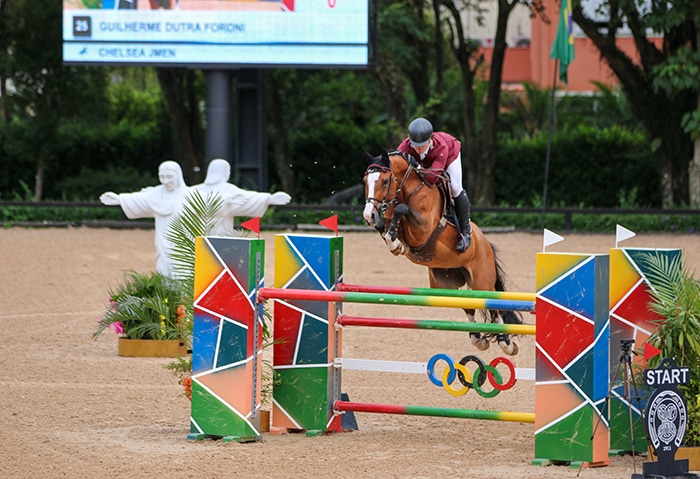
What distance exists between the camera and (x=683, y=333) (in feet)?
19.9

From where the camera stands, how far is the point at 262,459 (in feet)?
20.8

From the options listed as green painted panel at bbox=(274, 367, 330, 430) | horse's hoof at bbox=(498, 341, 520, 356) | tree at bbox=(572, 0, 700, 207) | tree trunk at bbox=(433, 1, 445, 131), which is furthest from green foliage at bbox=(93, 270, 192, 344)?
tree trunk at bbox=(433, 1, 445, 131)

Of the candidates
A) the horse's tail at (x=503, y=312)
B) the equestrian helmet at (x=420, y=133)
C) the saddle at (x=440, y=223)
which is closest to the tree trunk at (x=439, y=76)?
the horse's tail at (x=503, y=312)

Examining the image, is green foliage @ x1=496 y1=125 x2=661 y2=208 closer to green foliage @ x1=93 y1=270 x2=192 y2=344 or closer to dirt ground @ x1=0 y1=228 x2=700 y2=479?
dirt ground @ x1=0 y1=228 x2=700 y2=479

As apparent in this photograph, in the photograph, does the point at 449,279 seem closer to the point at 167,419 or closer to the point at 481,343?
the point at 481,343

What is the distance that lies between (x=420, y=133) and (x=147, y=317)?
3.96 metres

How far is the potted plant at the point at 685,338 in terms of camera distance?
6.08 m

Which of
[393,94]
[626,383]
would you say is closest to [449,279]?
[626,383]

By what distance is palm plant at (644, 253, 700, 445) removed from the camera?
6078mm

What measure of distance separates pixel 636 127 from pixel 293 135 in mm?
8343

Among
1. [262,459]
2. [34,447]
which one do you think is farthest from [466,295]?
[34,447]

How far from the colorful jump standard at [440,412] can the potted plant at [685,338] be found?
0.85m

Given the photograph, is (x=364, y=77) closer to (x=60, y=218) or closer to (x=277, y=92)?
(x=277, y=92)

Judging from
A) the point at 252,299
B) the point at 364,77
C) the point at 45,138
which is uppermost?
the point at 364,77
